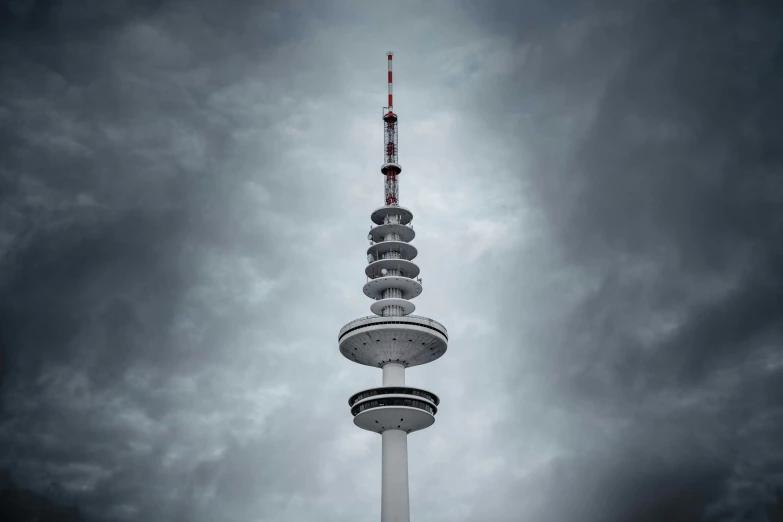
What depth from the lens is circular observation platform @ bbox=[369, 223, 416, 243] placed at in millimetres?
112938

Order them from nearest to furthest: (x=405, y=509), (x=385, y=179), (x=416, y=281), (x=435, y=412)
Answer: (x=405, y=509), (x=435, y=412), (x=416, y=281), (x=385, y=179)

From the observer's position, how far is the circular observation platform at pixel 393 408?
323 ft

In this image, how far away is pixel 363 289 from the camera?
368ft

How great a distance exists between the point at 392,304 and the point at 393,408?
15.7 metres

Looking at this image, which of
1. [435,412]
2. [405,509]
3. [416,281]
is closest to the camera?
[405,509]

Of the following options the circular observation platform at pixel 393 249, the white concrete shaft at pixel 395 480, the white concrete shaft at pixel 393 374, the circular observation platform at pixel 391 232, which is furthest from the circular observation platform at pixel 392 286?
the white concrete shaft at pixel 395 480

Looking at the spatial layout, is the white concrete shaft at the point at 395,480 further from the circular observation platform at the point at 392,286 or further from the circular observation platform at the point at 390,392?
the circular observation platform at the point at 392,286

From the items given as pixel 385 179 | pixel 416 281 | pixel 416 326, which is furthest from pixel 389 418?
pixel 385 179

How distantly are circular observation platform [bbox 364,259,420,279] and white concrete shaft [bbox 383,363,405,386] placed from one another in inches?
500

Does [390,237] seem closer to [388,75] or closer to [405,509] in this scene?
[388,75]

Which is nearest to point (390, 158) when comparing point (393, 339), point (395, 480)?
point (393, 339)

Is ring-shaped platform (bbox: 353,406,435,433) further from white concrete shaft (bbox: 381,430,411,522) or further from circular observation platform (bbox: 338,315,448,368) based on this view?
circular observation platform (bbox: 338,315,448,368)

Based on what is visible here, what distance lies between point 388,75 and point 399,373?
4571 centimetres

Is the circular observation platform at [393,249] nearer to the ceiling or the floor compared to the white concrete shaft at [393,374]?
nearer to the ceiling
